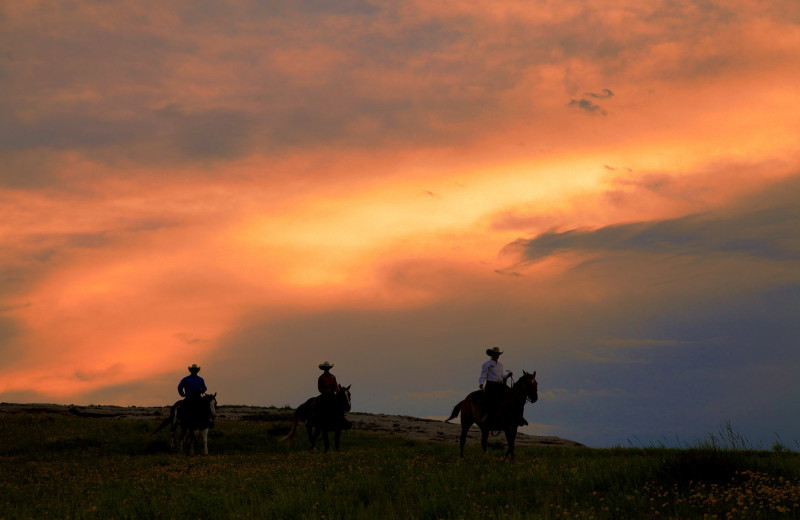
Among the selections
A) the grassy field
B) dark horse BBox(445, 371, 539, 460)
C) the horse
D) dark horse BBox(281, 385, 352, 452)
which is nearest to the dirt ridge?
dark horse BBox(281, 385, 352, 452)

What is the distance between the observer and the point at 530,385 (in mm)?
22516

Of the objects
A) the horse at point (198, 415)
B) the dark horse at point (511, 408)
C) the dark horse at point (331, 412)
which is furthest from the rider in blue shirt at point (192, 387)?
the dark horse at point (511, 408)

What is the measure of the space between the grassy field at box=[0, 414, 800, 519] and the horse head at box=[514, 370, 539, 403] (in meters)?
2.31

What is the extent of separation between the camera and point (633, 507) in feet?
40.7

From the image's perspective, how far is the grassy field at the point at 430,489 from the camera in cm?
1246

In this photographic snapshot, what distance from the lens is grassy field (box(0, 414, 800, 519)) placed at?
12461 millimetres

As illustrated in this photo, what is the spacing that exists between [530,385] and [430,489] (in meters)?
8.38

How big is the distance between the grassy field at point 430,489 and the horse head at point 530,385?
2314 millimetres

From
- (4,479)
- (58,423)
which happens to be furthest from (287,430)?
(4,479)

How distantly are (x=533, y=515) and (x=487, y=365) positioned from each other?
11936mm

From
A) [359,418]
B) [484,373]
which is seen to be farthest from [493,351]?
[359,418]

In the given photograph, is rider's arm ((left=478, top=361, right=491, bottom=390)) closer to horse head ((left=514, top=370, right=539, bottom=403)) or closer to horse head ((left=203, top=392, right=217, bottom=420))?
horse head ((left=514, top=370, right=539, bottom=403))

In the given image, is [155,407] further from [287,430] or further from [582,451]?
[582,451]

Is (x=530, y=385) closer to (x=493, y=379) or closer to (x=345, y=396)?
(x=493, y=379)
